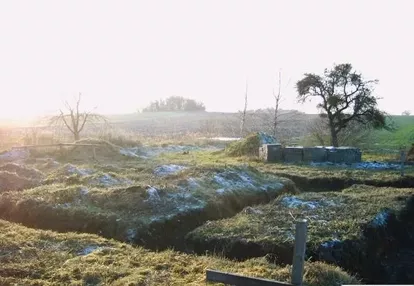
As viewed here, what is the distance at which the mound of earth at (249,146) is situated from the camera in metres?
26.1

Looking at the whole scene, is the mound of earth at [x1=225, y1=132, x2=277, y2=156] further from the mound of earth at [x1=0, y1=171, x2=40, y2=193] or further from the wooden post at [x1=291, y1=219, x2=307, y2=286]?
the wooden post at [x1=291, y1=219, x2=307, y2=286]

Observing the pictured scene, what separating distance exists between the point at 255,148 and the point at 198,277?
19.8m

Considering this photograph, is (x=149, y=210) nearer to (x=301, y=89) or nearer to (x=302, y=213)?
(x=302, y=213)

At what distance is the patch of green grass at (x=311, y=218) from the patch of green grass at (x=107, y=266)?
4.34ft

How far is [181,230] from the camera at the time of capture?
10.2m

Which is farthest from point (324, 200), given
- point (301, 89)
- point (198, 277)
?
point (301, 89)

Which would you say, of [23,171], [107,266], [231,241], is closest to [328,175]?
[231,241]

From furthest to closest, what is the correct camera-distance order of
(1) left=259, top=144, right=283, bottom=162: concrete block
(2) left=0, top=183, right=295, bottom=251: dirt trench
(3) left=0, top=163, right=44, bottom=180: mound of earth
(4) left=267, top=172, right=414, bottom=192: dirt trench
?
(1) left=259, top=144, right=283, bottom=162: concrete block → (4) left=267, top=172, right=414, bottom=192: dirt trench → (3) left=0, top=163, right=44, bottom=180: mound of earth → (2) left=0, top=183, right=295, bottom=251: dirt trench

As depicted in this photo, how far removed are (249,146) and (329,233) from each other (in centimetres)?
1766

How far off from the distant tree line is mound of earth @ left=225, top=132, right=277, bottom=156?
64709mm

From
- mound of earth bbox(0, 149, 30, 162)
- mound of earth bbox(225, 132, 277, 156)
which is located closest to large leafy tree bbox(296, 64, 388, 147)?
mound of earth bbox(225, 132, 277, 156)

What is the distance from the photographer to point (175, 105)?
3676 inches

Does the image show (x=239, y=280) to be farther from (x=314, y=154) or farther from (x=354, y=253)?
(x=314, y=154)

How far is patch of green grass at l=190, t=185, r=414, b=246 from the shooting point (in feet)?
28.6
